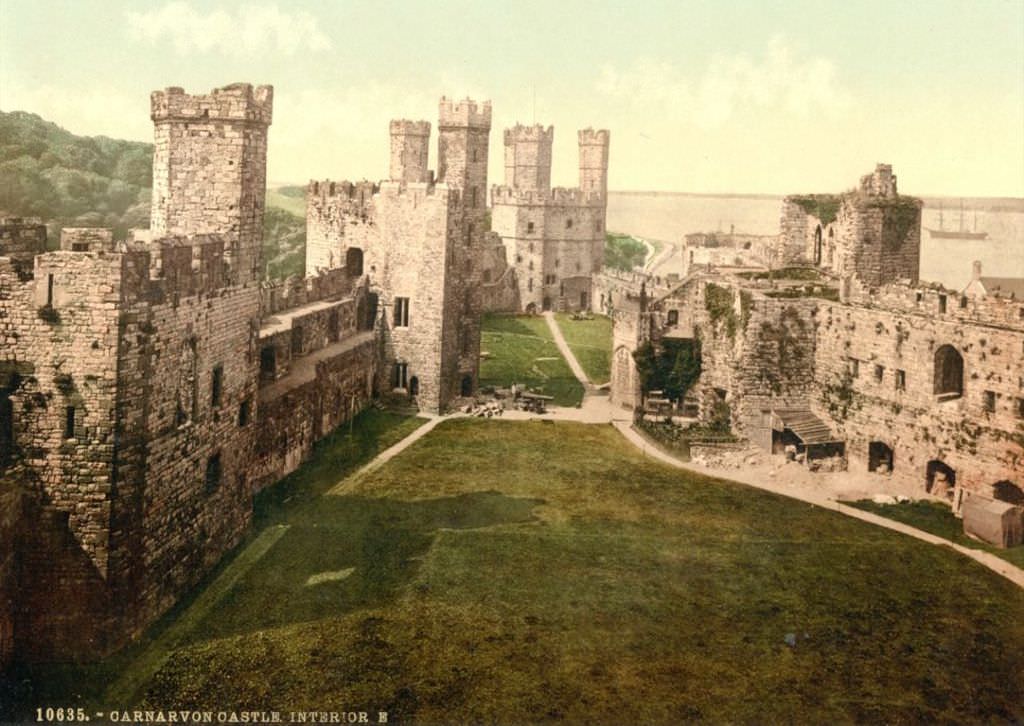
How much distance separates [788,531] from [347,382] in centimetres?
1724

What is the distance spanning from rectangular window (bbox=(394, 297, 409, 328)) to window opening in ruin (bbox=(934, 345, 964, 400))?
1999cm

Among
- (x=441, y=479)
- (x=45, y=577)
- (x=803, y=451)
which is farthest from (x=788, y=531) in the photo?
(x=45, y=577)

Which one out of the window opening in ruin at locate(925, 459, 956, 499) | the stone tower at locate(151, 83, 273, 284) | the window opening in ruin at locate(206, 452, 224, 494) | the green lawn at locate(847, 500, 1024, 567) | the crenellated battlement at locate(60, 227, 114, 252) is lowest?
the green lawn at locate(847, 500, 1024, 567)

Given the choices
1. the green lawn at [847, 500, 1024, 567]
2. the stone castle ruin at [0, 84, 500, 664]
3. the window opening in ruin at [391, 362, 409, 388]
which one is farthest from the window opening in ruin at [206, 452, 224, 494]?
the green lawn at [847, 500, 1024, 567]

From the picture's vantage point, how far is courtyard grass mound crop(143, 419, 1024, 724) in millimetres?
17422

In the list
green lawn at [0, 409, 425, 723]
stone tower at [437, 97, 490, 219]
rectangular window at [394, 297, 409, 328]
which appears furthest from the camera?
stone tower at [437, 97, 490, 219]

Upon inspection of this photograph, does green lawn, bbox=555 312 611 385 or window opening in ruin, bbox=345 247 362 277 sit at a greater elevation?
window opening in ruin, bbox=345 247 362 277

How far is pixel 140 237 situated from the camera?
82.6 ft

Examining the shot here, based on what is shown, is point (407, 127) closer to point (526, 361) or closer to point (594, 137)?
point (526, 361)

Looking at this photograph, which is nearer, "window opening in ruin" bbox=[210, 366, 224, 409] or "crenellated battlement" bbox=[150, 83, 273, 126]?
"window opening in ruin" bbox=[210, 366, 224, 409]

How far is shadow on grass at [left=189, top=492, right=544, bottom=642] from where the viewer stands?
795 inches

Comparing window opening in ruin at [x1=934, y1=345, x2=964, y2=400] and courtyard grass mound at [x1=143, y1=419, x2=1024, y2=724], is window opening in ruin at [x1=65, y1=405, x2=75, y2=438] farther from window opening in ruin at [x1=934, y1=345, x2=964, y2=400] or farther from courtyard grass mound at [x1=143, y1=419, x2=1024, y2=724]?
window opening in ruin at [x1=934, y1=345, x2=964, y2=400]

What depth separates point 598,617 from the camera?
68.0 ft

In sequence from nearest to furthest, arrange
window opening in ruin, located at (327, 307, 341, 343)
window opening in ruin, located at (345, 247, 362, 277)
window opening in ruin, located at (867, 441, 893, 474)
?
1. window opening in ruin, located at (867, 441, 893, 474)
2. window opening in ruin, located at (327, 307, 341, 343)
3. window opening in ruin, located at (345, 247, 362, 277)
